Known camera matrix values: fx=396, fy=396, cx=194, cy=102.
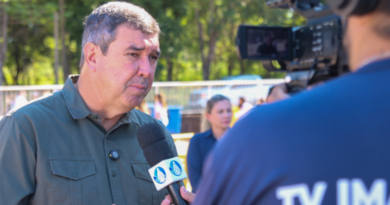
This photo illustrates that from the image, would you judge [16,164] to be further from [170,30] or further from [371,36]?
[170,30]

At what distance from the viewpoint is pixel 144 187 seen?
7.29 feet

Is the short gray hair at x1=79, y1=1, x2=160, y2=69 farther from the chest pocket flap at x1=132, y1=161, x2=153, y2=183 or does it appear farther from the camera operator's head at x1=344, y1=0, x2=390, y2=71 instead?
the camera operator's head at x1=344, y1=0, x2=390, y2=71

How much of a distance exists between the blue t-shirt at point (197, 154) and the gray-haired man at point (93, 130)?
2.33m

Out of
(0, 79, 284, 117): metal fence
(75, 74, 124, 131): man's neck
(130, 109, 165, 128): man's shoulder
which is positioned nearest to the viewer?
(75, 74, 124, 131): man's neck

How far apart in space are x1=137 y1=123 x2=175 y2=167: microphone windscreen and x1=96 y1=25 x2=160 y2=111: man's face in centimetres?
35

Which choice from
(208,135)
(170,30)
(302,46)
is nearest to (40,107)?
(302,46)

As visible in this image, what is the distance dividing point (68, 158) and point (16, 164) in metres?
0.25

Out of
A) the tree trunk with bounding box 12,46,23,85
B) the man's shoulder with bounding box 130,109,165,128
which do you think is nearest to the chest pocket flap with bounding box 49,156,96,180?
the man's shoulder with bounding box 130,109,165,128

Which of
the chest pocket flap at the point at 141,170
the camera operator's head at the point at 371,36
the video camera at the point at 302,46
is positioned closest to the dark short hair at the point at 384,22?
the camera operator's head at the point at 371,36

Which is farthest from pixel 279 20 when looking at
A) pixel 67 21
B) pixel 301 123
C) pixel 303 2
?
pixel 301 123

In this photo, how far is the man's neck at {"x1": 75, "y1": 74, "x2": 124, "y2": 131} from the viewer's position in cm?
227

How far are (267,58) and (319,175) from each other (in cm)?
187

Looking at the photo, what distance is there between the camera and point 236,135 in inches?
35.2

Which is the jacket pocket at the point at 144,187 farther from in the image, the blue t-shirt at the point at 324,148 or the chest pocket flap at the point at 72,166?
the blue t-shirt at the point at 324,148
